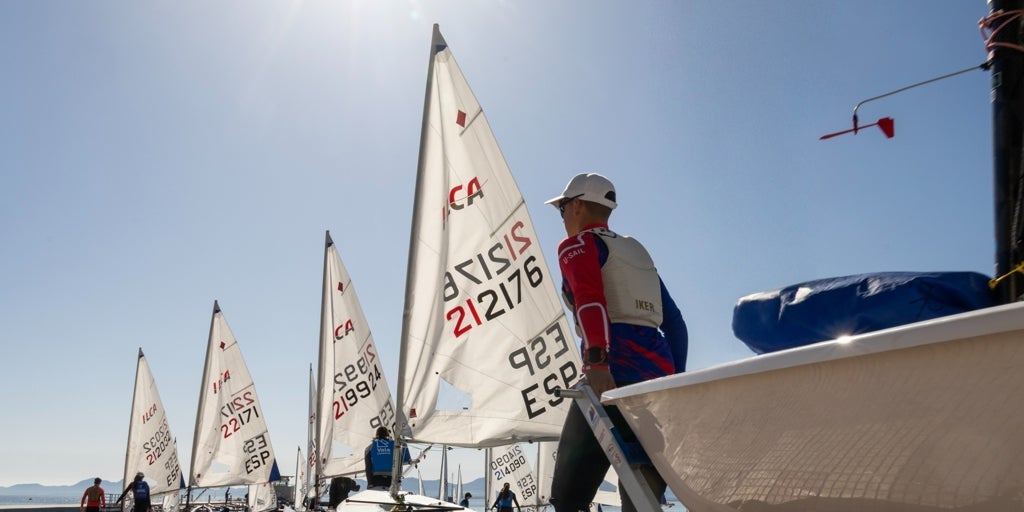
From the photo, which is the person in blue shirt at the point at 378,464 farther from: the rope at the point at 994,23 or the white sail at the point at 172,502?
the white sail at the point at 172,502

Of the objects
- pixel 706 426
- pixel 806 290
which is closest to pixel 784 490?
pixel 706 426

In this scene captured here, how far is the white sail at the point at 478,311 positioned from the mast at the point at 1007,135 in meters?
3.88

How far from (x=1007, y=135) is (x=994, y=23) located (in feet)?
1.63

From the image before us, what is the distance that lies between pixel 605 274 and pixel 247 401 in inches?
930

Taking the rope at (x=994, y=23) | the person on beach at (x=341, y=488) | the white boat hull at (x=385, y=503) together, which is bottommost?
the person on beach at (x=341, y=488)

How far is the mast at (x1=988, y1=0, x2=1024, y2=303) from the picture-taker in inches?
95.1

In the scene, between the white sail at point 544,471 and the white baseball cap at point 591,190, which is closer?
the white baseball cap at point 591,190

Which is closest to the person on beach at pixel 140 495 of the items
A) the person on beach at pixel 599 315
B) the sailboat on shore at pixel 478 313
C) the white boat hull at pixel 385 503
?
the white boat hull at pixel 385 503

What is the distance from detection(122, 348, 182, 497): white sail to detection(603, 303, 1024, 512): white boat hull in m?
26.8

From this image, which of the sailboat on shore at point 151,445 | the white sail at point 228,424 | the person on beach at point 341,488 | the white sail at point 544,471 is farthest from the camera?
the white sail at point 544,471

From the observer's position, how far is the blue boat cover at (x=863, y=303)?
6.48 ft

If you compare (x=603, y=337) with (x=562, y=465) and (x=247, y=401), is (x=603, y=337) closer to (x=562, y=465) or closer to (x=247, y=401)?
(x=562, y=465)

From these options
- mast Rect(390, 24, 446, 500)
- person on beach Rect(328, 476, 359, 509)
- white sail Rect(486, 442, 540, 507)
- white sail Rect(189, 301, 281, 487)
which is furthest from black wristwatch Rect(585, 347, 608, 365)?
white sail Rect(486, 442, 540, 507)

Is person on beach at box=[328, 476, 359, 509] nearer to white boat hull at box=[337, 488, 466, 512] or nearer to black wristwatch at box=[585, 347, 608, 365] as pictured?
white boat hull at box=[337, 488, 466, 512]
